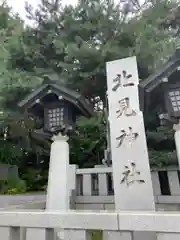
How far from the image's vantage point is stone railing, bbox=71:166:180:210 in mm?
4156

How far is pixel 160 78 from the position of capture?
3.23 meters

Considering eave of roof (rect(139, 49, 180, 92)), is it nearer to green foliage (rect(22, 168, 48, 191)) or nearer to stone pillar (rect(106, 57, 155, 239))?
stone pillar (rect(106, 57, 155, 239))

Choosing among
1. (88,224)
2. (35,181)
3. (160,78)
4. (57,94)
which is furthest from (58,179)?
(35,181)

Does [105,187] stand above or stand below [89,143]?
below

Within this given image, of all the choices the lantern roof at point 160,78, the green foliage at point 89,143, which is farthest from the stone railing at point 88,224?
the green foliage at point 89,143

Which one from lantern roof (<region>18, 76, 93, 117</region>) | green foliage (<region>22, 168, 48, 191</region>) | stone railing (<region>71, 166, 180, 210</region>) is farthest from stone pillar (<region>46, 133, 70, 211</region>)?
green foliage (<region>22, 168, 48, 191</region>)

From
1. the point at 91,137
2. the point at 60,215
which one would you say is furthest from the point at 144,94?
the point at 91,137

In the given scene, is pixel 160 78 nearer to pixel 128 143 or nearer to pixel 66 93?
pixel 128 143

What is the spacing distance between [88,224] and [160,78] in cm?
229

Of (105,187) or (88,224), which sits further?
(105,187)

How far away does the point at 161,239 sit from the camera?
1739 millimetres

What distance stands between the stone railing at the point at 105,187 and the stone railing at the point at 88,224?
2.39m

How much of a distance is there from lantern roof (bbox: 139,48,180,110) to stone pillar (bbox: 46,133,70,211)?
1.56 meters

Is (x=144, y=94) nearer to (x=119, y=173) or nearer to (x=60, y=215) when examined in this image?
(x=119, y=173)
